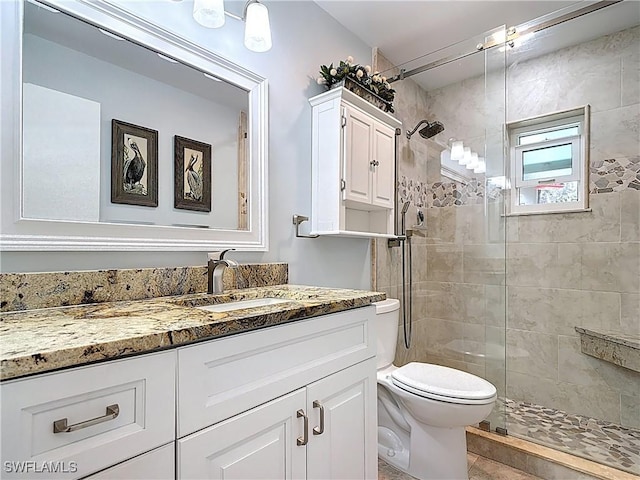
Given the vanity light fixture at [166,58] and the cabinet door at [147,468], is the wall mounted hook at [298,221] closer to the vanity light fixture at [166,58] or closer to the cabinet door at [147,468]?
the vanity light fixture at [166,58]

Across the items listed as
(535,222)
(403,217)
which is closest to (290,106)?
(403,217)

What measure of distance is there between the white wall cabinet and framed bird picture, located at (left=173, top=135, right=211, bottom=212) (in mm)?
722

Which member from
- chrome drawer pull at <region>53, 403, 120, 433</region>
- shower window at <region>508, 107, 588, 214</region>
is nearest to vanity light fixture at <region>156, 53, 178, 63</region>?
chrome drawer pull at <region>53, 403, 120, 433</region>

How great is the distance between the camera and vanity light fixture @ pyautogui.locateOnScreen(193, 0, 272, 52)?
1319mm

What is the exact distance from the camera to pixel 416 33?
7.56 ft

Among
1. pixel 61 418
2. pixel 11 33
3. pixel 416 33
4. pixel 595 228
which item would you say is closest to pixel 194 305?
pixel 61 418

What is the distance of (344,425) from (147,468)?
660mm

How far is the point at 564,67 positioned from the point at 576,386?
81.1 inches

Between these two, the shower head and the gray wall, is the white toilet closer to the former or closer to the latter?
the gray wall

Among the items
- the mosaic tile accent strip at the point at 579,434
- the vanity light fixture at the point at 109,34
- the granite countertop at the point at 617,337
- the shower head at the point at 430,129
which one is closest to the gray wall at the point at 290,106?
the vanity light fixture at the point at 109,34

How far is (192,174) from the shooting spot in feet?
4.83

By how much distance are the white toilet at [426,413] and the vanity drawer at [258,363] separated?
615 mm

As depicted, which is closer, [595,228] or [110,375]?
[110,375]

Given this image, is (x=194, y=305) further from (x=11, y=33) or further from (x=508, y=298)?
(x=508, y=298)
